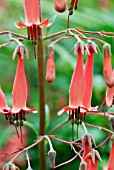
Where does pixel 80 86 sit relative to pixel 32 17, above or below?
below

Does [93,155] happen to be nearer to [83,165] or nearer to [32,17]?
[83,165]

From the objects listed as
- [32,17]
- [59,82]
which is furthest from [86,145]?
[59,82]

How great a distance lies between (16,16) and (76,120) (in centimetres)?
249

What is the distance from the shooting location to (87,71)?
262cm

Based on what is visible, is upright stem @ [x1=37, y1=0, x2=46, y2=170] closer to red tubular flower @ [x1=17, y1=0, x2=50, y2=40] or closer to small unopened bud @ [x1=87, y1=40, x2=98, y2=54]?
red tubular flower @ [x1=17, y1=0, x2=50, y2=40]

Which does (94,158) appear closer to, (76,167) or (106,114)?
(106,114)

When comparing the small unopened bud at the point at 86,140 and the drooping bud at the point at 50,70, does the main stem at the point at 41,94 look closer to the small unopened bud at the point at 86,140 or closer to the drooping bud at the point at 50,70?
the drooping bud at the point at 50,70

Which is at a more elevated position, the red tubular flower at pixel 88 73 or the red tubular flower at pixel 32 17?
the red tubular flower at pixel 32 17

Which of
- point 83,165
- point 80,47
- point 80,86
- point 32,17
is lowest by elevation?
point 83,165

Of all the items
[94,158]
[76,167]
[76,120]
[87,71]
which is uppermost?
[87,71]

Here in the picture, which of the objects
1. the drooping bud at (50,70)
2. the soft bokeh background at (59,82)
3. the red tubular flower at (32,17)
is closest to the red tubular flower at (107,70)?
the drooping bud at (50,70)

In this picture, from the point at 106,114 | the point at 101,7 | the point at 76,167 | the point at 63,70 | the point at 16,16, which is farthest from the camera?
the point at 101,7

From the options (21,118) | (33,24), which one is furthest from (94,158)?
(33,24)

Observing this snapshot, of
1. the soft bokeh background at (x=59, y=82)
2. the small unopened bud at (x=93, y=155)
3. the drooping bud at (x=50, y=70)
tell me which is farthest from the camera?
the soft bokeh background at (x=59, y=82)
